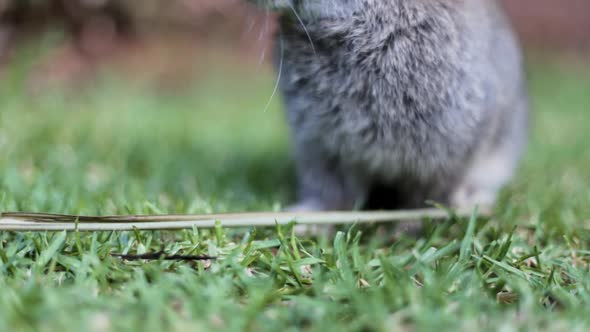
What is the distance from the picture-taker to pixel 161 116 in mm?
3707

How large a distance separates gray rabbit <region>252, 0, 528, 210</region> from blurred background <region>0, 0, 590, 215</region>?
18 centimetres

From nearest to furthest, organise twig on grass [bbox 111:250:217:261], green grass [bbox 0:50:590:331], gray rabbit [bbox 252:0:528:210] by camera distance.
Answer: green grass [bbox 0:50:590:331] → twig on grass [bbox 111:250:217:261] → gray rabbit [bbox 252:0:528:210]

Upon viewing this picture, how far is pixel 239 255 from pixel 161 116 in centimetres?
234

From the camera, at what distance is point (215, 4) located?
15.3 feet

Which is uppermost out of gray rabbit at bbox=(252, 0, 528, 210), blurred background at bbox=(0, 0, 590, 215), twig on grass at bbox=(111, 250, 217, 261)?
gray rabbit at bbox=(252, 0, 528, 210)

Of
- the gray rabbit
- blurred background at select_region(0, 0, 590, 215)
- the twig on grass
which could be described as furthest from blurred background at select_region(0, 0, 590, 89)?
the twig on grass

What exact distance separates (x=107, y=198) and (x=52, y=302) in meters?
0.85

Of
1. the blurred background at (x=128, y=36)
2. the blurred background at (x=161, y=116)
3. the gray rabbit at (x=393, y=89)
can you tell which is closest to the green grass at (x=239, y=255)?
the blurred background at (x=161, y=116)

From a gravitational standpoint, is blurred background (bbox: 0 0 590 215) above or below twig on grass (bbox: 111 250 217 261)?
below

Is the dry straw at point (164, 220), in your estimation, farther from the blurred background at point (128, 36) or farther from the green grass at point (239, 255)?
the blurred background at point (128, 36)

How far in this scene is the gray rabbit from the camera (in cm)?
178

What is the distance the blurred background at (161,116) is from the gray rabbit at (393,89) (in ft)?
0.58

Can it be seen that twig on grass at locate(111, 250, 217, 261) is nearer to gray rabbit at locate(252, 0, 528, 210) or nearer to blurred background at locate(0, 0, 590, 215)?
blurred background at locate(0, 0, 590, 215)

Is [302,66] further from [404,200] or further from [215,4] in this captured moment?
[215,4]
